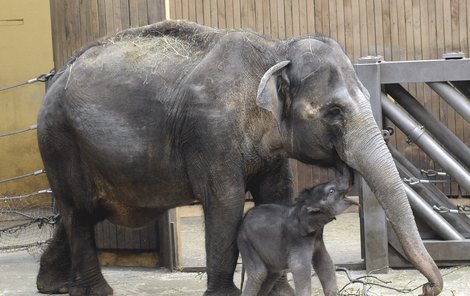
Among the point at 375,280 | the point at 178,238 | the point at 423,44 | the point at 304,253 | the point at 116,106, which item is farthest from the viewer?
the point at 423,44

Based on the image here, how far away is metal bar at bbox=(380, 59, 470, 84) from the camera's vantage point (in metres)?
9.49

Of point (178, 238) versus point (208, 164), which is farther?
point (178, 238)

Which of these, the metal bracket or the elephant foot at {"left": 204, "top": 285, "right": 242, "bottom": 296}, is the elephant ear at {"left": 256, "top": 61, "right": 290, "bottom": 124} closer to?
the elephant foot at {"left": 204, "top": 285, "right": 242, "bottom": 296}

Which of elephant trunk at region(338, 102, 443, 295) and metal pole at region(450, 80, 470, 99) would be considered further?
metal pole at region(450, 80, 470, 99)

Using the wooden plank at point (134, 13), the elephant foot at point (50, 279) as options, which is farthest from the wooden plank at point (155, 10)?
the elephant foot at point (50, 279)

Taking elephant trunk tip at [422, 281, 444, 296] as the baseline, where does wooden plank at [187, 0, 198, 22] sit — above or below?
above

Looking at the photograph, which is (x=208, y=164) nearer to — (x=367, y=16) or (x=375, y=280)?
(x=375, y=280)

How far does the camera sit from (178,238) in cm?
1012

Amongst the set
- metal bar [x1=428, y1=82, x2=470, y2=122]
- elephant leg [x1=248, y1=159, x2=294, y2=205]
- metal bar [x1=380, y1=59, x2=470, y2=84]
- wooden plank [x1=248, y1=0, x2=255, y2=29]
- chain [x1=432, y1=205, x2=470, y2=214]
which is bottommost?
chain [x1=432, y1=205, x2=470, y2=214]

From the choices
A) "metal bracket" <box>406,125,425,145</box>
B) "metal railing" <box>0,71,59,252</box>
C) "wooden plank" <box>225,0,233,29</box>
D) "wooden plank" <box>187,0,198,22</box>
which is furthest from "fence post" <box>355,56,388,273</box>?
"wooden plank" <box>187,0,198,22</box>

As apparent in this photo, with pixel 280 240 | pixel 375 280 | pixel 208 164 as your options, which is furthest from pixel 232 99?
pixel 375 280

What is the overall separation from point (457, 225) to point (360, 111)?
8.29 feet

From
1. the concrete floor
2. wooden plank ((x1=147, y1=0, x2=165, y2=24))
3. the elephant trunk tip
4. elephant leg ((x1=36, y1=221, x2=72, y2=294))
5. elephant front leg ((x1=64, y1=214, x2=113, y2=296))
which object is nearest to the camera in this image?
the elephant trunk tip

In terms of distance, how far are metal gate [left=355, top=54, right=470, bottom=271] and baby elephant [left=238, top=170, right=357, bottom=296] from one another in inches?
72.4
